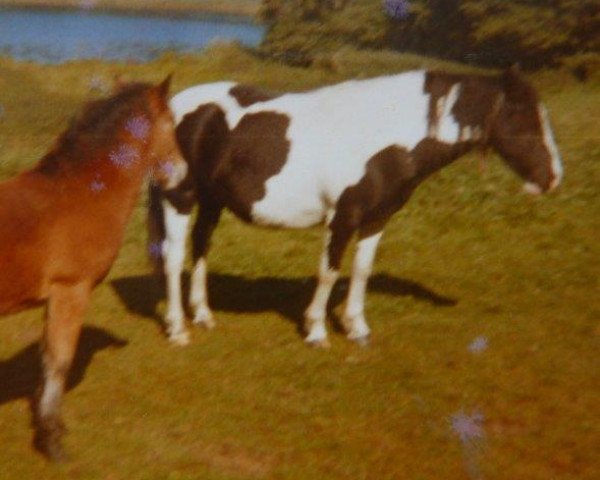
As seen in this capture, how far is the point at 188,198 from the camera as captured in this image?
6.36m

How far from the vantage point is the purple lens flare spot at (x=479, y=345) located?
6422 millimetres

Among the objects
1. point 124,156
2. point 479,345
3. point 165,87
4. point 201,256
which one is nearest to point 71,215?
point 124,156

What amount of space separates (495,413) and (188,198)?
3010 mm

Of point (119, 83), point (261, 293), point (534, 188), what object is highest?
point (119, 83)

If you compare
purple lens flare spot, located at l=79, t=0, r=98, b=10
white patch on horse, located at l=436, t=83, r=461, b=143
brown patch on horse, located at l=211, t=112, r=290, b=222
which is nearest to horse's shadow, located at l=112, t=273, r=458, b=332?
brown patch on horse, located at l=211, t=112, r=290, b=222

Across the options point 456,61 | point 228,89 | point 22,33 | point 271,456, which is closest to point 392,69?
point 456,61

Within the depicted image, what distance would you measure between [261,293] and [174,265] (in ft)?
5.37

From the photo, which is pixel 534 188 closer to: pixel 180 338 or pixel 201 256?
pixel 201 256

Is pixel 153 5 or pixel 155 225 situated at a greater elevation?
pixel 153 5

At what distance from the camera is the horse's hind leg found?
6828 mm

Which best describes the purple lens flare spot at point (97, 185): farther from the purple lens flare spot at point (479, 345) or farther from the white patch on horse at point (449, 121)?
the purple lens flare spot at point (479, 345)

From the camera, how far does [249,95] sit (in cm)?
652

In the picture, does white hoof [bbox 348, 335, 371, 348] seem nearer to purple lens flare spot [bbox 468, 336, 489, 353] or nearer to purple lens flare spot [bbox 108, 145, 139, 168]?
purple lens flare spot [bbox 468, 336, 489, 353]

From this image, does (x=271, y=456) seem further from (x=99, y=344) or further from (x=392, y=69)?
(x=392, y=69)
